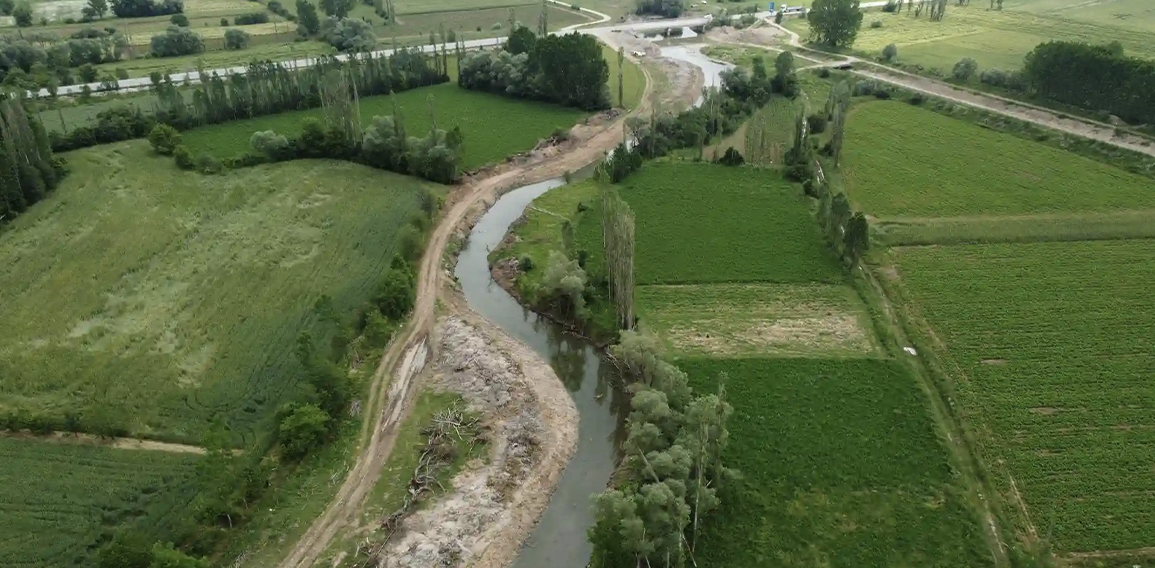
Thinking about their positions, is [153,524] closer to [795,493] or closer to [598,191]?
[795,493]

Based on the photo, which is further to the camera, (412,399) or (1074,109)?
(1074,109)

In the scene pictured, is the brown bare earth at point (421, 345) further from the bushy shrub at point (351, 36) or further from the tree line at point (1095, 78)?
the tree line at point (1095, 78)

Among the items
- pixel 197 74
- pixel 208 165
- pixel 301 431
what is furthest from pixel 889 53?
pixel 301 431

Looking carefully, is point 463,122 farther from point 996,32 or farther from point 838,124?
point 996,32

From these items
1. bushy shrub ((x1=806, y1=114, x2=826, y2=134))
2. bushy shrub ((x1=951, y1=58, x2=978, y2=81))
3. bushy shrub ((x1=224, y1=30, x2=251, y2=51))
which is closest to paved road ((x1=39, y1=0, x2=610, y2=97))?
bushy shrub ((x1=224, y1=30, x2=251, y2=51))

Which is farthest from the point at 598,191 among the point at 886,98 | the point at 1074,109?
the point at 1074,109

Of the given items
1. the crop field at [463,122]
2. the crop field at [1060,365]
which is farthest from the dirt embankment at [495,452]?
the crop field at [463,122]
